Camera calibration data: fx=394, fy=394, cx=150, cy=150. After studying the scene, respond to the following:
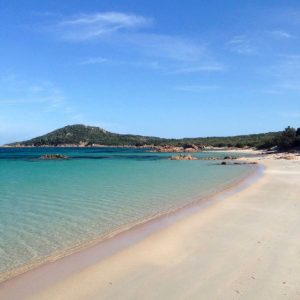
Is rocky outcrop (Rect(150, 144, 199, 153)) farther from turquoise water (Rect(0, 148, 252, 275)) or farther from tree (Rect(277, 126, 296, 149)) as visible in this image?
turquoise water (Rect(0, 148, 252, 275))

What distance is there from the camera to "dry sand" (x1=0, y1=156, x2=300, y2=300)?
7164 millimetres

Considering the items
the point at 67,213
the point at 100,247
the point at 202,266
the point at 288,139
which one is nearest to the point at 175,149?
the point at 288,139

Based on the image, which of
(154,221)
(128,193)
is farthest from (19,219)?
(128,193)

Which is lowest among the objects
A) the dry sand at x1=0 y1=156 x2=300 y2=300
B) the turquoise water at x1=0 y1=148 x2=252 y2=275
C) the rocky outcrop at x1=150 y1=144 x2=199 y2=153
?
the dry sand at x1=0 y1=156 x2=300 y2=300

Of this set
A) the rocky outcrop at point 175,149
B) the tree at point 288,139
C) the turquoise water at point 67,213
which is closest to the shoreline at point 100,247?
the turquoise water at point 67,213

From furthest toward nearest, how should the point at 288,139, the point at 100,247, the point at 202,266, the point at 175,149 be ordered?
the point at 175,149
the point at 288,139
the point at 100,247
the point at 202,266

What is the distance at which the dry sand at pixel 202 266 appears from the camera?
7.16 metres

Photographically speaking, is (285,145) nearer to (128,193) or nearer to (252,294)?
(128,193)

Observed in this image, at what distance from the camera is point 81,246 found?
10.6 metres

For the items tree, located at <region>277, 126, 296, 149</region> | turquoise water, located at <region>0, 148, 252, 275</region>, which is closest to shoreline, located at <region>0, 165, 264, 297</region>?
turquoise water, located at <region>0, 148, 252, 275</region>

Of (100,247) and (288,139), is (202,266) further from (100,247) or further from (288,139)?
(288,139)

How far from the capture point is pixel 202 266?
8.59 meters

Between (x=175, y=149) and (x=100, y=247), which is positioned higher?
(x=175, y=149)

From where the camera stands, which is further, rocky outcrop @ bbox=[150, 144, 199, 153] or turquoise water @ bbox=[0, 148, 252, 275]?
rocky outcrop @ bbox=[150, 144, 199, 153]
